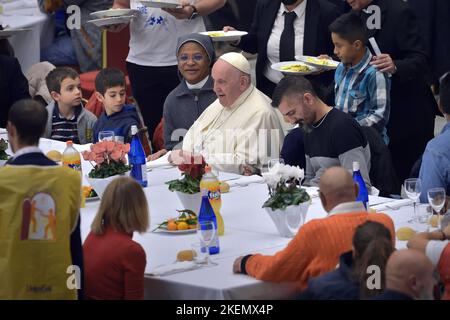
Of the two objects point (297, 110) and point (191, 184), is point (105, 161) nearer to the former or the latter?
point (191, 184)

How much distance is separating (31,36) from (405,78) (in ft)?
15.0

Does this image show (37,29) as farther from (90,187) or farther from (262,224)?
(262,224)

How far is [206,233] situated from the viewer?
5648 millimetres

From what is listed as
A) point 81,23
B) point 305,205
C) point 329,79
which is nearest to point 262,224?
point 305,205

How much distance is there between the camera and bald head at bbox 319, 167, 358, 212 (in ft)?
17.9

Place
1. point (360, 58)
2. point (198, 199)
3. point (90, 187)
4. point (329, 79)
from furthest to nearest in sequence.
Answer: point (329, 79), point (360, 58), point (90, 187), point (198, 199)

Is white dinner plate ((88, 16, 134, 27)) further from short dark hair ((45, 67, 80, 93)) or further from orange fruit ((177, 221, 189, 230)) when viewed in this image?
orange fruit ((177, 221, 189, 230))

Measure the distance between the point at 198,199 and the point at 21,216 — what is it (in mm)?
1493

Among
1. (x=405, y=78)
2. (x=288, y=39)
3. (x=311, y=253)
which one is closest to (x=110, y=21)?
(x=288, y=39)

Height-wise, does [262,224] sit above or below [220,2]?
below

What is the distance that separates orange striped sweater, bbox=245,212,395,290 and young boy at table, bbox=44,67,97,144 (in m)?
4.11

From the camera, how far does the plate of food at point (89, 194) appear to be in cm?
692
